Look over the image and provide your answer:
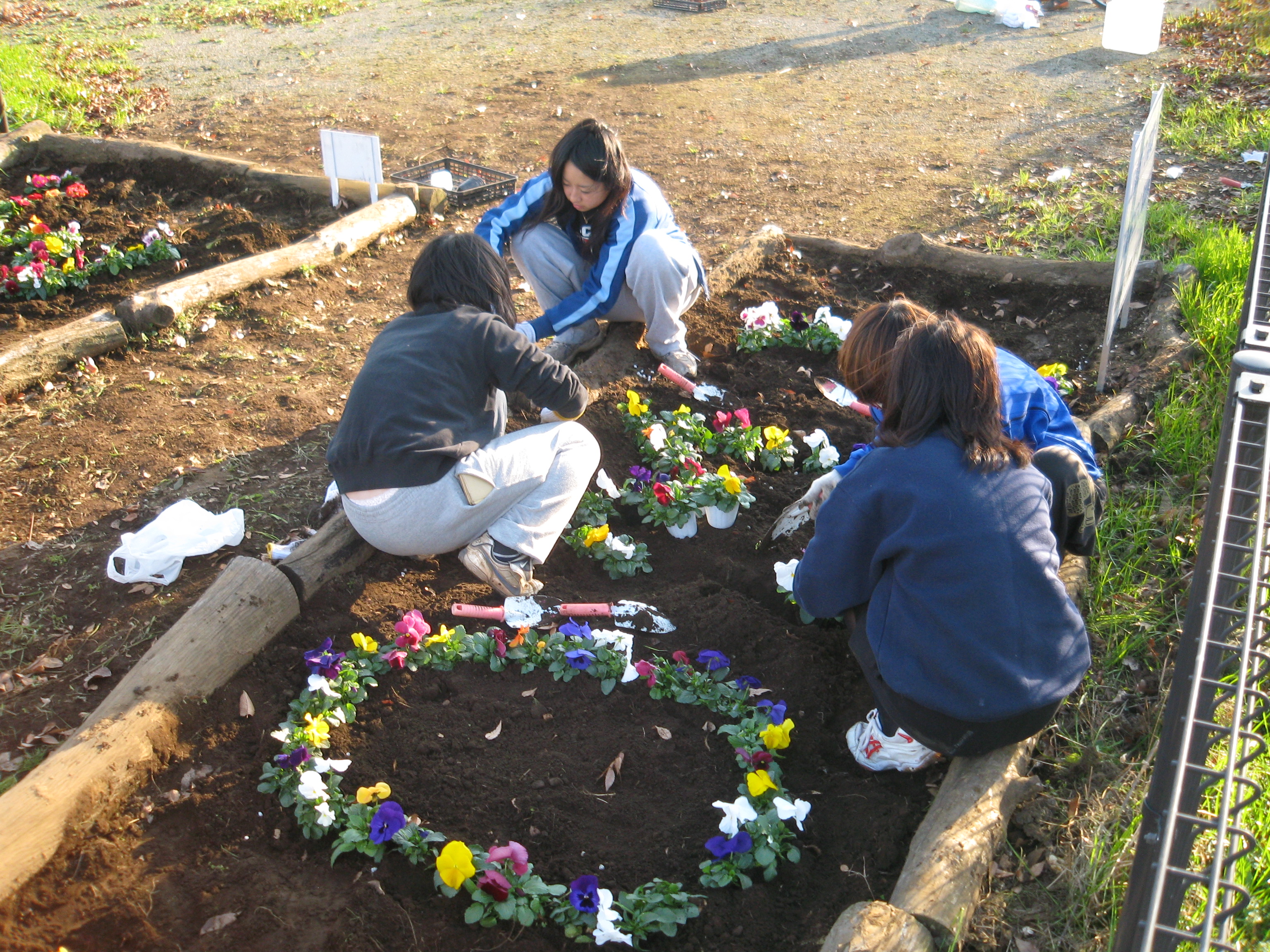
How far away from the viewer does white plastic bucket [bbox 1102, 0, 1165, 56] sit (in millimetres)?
9766

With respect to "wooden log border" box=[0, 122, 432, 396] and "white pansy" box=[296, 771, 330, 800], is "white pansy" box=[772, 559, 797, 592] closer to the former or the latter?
"white pansy" box=[296, 771, 330, 800]

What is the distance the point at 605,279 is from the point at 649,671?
212 centimetres

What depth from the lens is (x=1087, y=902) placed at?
2188 millimetres

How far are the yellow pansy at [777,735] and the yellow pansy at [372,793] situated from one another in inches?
40.6

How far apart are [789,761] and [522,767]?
0.75 metres

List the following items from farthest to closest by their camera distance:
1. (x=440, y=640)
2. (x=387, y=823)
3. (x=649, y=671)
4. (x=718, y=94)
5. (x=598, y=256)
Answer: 1. (x=718, y=94)
2. (x=598, y=256)
3. (x=440, y=640)
4. (x=649, y=671)
5. (x=387, y=823)

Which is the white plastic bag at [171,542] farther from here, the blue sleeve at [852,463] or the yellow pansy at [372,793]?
the blue sleeve at [852,463]

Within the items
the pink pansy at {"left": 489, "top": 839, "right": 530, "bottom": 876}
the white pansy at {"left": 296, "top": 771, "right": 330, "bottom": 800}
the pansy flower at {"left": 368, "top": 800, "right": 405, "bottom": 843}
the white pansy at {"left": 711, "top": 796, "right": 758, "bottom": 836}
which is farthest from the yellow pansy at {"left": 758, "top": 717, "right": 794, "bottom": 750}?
the white pansy at {"left": 296, "top": 771, "right": 330, "bottom": 800}

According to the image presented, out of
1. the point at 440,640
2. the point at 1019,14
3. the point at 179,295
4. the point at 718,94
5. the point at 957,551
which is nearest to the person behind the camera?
the point at 957,551

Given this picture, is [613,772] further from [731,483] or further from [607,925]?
[731,483]

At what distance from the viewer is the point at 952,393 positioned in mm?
2209

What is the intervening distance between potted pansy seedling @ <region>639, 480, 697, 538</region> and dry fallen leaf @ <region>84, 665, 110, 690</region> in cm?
188

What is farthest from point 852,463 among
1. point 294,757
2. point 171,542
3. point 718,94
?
point 718,94

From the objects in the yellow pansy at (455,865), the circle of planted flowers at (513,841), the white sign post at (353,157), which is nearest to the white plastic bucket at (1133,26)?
the white sign post at (353,157)
